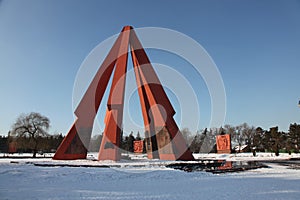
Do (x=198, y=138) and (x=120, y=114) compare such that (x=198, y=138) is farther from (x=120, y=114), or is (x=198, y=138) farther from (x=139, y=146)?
(x=120, y=114)

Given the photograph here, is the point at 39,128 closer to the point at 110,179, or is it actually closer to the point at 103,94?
the point at 103,94

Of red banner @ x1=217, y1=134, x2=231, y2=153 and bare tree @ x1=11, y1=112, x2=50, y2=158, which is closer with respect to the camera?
bare tree @ x1=11, y1=112, x2=50, y2=158

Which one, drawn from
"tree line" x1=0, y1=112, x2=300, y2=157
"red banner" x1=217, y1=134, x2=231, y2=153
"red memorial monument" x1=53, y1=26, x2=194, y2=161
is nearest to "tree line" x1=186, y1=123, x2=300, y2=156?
"tree line" x1=0, y1=112, x2=300, y2=157

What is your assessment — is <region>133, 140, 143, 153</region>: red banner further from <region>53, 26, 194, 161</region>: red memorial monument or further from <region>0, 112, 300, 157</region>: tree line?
<region>53, 26, 194, 161</region>: red memorial monument

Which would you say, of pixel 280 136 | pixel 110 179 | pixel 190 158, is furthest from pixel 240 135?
pixel 110 179

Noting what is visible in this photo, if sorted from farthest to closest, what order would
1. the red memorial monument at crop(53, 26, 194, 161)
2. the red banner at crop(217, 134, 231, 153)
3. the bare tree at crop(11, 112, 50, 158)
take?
the red banner at crop(217, 134, 231, 153)
the bare tree at crop(11, 112, 50, 158)
the red memorial monument at crop(53, 26, 194, 161)

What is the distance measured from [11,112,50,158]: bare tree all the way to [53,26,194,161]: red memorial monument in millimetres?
10839

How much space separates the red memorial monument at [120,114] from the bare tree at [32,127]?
35.6 feet

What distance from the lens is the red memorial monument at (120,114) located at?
16.3 metres

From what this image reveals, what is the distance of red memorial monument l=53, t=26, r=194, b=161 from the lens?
16312mm

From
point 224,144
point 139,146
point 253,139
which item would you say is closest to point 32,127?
point 139,146

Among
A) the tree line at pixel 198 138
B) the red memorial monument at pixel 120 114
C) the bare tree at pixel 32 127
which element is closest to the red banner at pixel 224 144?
the tree line at pixel 198 138

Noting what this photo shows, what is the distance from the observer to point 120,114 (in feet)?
54.4

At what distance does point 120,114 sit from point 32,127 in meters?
14.3
